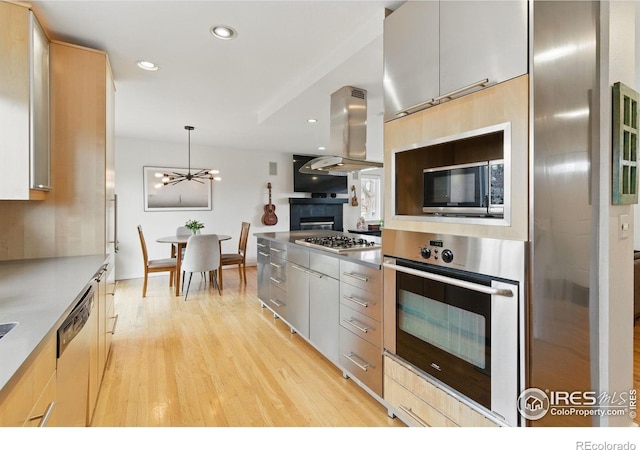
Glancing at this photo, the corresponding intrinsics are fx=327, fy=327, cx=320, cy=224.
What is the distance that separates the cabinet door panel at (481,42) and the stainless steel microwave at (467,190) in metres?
0.37

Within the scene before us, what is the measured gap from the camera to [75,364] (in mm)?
1451

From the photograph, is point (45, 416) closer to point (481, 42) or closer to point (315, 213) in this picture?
point (481, 42)

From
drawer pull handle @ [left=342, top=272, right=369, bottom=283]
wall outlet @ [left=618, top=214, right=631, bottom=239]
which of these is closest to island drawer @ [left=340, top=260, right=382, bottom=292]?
drawer pull handle @ [left=342, top=272, right=369, bottom=283]

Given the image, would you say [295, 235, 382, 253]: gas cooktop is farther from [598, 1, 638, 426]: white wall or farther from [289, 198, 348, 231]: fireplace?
[289, 198, 348, 231]: fireplace

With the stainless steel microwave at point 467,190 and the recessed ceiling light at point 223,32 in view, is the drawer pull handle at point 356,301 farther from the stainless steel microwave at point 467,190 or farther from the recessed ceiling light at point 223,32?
the recessed ceiling light at point 223,32

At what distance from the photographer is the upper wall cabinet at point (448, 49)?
4.26 ft

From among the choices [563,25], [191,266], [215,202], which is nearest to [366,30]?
[563,25]

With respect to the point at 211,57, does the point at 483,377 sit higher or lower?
lower

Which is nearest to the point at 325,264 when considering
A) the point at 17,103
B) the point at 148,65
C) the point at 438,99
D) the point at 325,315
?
the point at 325,315

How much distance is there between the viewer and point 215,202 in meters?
6.16

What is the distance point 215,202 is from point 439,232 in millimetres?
5226

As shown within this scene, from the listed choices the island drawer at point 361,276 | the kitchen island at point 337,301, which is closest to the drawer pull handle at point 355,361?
the kitchen island at point 337,301
